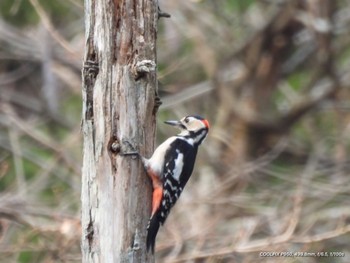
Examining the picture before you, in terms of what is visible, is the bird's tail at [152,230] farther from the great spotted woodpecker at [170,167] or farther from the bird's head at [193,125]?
the bird's head at [193,125]

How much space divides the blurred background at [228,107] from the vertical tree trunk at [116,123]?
12.3ft

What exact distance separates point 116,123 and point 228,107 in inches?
249

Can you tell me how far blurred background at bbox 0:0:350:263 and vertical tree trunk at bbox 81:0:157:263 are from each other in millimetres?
3757

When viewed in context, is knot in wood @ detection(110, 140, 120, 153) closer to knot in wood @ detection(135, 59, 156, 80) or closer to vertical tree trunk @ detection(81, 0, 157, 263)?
vertical tree trunk @ detection(81, 0, 157, 263)

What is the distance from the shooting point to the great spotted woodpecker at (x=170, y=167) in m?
5.70

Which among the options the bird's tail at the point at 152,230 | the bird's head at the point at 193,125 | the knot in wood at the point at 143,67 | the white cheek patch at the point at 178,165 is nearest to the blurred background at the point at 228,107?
the bird's head at the point at 193,125

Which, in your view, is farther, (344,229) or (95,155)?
(344,229)

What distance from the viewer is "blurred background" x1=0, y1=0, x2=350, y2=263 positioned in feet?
34.1

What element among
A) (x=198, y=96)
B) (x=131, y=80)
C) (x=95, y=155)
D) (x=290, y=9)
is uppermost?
(x=290, y=9)

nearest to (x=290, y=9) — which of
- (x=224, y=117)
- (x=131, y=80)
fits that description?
(x=224, y=117)

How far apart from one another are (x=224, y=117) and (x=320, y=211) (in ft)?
6.39

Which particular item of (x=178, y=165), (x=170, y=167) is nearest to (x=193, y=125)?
(x=178, y=165)

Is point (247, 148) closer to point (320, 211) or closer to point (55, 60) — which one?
point (320, 211)

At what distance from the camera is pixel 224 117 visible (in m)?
12.0
